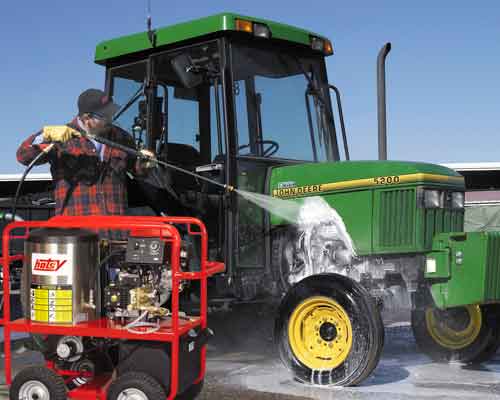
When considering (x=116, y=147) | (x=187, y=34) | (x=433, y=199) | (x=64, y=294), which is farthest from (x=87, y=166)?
(x=433, y=199)

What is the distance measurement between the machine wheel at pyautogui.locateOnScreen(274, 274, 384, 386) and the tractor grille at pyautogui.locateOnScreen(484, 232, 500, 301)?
0.89m

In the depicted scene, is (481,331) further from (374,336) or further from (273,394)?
(273,394)

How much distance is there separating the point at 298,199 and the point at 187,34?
1.59 metres

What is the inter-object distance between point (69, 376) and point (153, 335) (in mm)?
747

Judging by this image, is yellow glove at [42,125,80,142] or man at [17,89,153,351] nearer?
yellow glove at [42,125,80,142]

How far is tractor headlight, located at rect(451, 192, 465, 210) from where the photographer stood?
5.45 m

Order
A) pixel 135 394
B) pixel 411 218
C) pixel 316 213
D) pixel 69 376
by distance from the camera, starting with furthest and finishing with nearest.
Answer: pixel 316 213
pixel 411 218
pixel 69 376
pixel 135 394

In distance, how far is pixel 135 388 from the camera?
147 inches

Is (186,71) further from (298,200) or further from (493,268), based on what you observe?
(493,268)

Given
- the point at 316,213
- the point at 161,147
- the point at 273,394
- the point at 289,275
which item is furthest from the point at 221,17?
the point at 273,394

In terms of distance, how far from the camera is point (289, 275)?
5.59 metres

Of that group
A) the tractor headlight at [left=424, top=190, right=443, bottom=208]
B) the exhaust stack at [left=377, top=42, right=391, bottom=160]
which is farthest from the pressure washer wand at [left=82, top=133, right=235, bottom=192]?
the exhaust stack at [left=377, top=42, right=391, bottom=160]

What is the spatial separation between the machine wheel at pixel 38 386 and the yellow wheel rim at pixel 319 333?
5.57 feet

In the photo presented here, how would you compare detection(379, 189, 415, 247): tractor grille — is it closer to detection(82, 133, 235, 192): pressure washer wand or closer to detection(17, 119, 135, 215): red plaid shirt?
detection(82, 133, 235, 192): pressure washer wand
